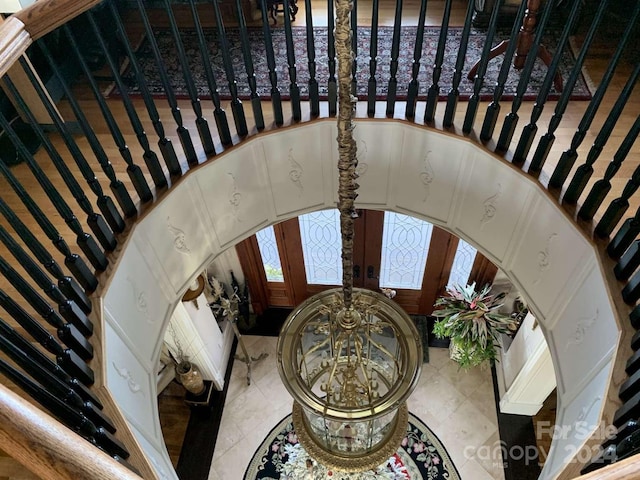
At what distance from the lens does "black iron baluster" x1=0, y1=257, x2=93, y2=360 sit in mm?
1960

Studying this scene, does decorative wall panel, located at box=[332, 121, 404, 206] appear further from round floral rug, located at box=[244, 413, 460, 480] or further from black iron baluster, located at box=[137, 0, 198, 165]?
round floral rug, located at box=[244, 413, 460, 480]

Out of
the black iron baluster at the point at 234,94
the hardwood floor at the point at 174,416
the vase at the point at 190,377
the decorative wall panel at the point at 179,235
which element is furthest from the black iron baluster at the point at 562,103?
the hardwood floor at the point at 174,416

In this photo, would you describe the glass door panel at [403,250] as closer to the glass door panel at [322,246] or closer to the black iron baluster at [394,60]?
the glass door panel at [322,246]

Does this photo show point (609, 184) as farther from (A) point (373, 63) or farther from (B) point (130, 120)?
(B) point (130, 120)

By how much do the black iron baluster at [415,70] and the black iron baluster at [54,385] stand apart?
2305mm

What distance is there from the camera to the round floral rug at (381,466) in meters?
5.36

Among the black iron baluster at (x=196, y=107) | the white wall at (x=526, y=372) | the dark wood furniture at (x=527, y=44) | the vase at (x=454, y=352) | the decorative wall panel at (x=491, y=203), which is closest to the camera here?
the black iron baluster at (x=196, y=107)

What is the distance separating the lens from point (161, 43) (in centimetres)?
455

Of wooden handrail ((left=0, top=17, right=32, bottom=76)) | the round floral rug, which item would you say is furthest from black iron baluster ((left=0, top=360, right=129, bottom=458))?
the round floral rug

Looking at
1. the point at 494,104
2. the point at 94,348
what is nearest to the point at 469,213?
the point at 494,104

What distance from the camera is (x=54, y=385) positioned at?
196 centimetres

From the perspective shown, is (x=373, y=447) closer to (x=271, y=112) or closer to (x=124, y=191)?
(x=124, y=191)

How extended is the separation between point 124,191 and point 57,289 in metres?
0.76

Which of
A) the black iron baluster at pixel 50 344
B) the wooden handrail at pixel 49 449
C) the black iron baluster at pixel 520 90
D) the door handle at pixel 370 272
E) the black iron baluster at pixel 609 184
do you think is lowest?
the wooden handrail at pixel 49 449
